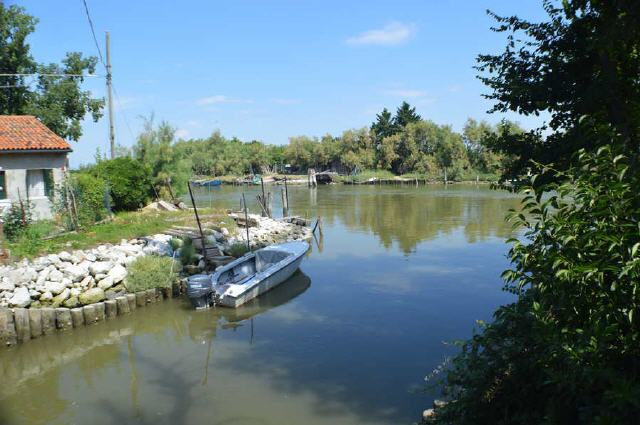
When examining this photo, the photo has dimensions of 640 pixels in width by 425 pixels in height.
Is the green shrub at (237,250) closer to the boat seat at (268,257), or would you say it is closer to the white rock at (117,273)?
the boat seat at (268,257)

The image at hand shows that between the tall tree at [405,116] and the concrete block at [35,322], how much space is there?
74905 millimetres

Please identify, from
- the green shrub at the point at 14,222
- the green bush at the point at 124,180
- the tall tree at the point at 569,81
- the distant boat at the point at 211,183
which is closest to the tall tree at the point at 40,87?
the green bush at the point at 124,180

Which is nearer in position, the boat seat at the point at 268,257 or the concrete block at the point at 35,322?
the concrete block at the point at 35,322

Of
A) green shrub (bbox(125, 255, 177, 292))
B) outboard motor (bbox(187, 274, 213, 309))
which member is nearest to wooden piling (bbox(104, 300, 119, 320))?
green shrub (bbox(125, 255, 177, 292))

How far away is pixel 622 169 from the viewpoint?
9.98 feet

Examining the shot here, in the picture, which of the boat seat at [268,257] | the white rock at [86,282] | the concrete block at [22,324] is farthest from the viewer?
the boat seat at [268,257]

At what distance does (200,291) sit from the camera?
12.4 metres

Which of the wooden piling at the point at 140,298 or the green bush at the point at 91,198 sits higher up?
the green bush at the point at 91,198

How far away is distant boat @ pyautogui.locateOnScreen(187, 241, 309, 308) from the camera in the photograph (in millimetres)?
12531

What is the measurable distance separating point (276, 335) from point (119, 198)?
15196 millimetres

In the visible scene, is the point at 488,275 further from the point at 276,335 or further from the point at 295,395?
the point at 295,395

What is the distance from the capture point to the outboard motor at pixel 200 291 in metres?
12.4

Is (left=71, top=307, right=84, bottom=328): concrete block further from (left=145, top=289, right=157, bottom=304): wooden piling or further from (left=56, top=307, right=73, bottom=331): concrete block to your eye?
(left=145, top=289, right=157, bottom=304): wooden piling

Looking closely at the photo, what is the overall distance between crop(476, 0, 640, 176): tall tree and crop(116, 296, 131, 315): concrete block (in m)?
9.53
